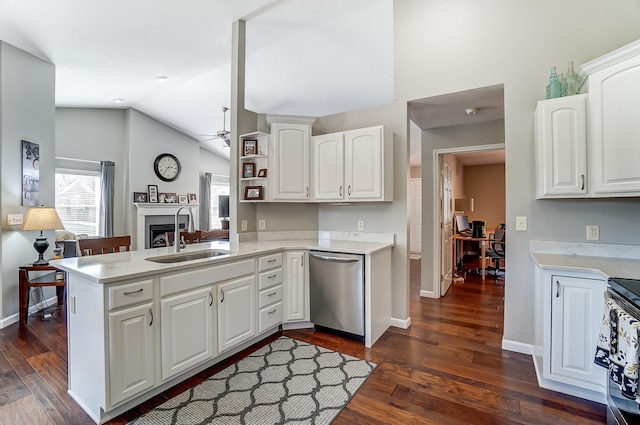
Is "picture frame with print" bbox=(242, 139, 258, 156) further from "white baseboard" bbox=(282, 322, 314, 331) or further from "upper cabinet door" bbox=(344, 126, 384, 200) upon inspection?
"white baseboard" bbox=(282, 322, 314, 331)

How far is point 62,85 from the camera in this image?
4.45 meters

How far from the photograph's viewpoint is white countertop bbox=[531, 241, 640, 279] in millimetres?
1840

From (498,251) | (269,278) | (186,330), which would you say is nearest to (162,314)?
(186,330)

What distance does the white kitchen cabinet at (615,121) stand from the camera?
6.07 feet

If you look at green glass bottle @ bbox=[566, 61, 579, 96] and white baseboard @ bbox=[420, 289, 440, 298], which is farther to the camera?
white baseboard @ bbox=[420, 289, 440, 298]

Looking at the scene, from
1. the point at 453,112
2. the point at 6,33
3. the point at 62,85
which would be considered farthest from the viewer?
the point at 62,85

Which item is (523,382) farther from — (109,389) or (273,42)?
(273,42)

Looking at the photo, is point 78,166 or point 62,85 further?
point 78,166

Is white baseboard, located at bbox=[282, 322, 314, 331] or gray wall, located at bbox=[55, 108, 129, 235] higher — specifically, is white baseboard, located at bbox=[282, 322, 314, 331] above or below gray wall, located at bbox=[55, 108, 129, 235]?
below

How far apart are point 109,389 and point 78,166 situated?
5664mm

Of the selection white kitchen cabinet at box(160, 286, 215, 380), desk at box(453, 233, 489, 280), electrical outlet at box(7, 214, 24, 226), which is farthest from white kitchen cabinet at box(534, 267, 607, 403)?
electrical outlet at box(7, 214, 24, 226)

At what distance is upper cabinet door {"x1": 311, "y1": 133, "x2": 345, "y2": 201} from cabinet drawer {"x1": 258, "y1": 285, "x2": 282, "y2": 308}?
1083 mm

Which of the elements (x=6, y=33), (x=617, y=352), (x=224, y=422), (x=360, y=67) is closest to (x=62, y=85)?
(x=6, y=33)

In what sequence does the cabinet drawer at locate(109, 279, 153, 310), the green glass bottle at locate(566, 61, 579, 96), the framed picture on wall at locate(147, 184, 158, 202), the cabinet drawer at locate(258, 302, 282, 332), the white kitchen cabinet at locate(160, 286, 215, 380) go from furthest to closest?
the framed picture on wall at locate(147, 184, 158, 202), the cabinet drawer at locate(258, 302, 282, 332), the green glass bottle at locate(566, 61, 579, 96), the white kitchen cabinet at locate(160, 286, 215, 380), the cabinet drawer at locate(109, 279, 153, 310)
